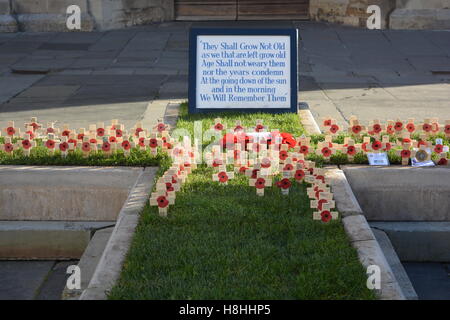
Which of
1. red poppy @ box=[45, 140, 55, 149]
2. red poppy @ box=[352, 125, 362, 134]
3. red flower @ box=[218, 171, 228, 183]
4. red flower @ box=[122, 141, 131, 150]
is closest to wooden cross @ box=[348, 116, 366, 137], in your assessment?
red poppy @ box=[352, 125, 362, 134]

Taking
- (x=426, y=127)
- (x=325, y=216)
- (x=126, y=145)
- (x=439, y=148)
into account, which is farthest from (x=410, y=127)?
(x=126, y=145)

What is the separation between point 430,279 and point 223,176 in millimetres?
1695

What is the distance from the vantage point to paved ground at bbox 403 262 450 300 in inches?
219

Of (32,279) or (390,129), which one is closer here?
(32,279)

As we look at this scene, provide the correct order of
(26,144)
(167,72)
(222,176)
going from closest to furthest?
(222,176)
(26,144)
(167,72)

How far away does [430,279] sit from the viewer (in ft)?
19.2

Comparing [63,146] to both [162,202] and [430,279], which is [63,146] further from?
[430,279]

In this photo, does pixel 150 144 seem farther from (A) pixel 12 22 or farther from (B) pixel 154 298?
(A) pixel 12 22

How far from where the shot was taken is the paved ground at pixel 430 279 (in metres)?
5.57

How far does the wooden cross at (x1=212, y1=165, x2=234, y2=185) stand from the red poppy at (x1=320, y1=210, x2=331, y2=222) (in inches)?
40.8

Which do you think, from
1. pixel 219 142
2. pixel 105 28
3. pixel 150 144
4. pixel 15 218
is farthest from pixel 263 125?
pixel 105 28

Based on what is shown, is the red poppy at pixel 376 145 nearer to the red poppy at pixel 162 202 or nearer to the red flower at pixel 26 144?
the red poppy at pixel 162 202

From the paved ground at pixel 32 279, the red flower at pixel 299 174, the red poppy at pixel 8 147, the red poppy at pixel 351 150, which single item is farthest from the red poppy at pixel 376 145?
the red poppy at pixel 8 147

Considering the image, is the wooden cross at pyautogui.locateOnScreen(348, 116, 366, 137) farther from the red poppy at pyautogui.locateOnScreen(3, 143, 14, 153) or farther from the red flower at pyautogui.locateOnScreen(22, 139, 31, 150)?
the red poppy at pyautogui.locateOnScreen(3, 143, 14, 153)
